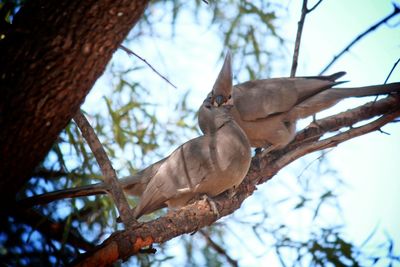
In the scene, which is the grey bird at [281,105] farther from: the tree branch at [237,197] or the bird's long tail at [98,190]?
the bird's long tail at [98,190]

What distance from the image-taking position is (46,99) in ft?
6.80

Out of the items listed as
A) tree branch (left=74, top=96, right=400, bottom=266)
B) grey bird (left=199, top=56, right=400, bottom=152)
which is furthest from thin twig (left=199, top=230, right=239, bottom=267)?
grey bird (left=199, top=56, right=400, bottom=152)

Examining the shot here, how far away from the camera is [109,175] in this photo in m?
2.86

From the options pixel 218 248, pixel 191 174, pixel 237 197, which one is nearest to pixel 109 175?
pixel 191 174

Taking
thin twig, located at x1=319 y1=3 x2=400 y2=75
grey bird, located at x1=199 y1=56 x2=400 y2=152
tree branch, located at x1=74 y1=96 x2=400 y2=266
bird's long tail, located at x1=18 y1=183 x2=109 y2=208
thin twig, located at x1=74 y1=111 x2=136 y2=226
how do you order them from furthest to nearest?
grey bird, located at x1=199 y1=56 x2=400 y2=152 < thin twig, located at x1=319 y1=3 x2=400 y2=75 < bird's long tail, located at x1=18 y1=183 x2=109 y2=208 < thin twig, located at x1=74 y1=111 x2=136 y2=226 < tree branch, located at x1=74 y1=96 x2=400 y2=266

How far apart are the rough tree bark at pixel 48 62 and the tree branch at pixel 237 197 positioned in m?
0.68

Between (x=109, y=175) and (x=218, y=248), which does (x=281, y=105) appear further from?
(x=109, y=175)

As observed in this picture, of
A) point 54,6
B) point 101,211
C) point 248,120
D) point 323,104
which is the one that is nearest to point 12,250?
point 101,211

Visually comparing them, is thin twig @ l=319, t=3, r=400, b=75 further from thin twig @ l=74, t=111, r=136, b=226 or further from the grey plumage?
thin twig @ l=74, t=111, r=136, b=226

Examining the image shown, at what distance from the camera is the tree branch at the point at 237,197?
2.54 meters

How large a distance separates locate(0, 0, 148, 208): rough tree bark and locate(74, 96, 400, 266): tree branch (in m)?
0.68

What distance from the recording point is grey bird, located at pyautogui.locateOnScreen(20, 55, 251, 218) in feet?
11.6

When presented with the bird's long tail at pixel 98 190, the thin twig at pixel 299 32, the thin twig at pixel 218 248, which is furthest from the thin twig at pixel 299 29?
the thin twig at pixel 218 248

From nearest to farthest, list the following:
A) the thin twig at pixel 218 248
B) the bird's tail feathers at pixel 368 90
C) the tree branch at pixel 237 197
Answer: the tree branch at pixel 237 197
the thin twig at pixel 218 248
the bird's tail feathers at pixel 368 90
